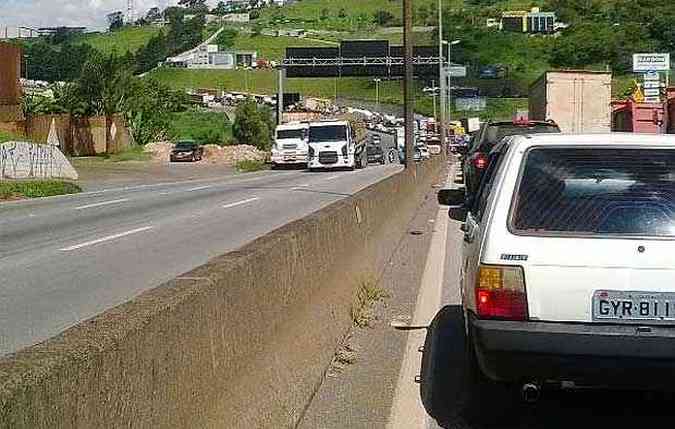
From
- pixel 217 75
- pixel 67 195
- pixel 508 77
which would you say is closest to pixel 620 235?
pixel 67 195

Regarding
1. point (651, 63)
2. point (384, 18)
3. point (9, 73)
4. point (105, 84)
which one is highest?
point (384, 18)

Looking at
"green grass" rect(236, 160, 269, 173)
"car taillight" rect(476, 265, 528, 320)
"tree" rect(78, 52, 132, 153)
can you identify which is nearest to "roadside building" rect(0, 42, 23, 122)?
"tree" rect(78, 52, 132, 153)

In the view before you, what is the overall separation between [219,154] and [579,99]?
36958mm

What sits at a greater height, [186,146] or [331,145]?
[331,145]

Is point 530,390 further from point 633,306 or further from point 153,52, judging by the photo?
point 153,52

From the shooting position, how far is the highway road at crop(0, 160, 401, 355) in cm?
1036

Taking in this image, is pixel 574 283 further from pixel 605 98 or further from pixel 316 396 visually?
pixel 605 98

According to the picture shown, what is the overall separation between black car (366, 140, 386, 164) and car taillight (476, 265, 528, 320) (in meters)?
57.1

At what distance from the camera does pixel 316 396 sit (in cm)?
697

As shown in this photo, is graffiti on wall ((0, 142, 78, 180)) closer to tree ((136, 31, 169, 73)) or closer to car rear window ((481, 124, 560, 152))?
car rear window ((481, 124, 560, 152))

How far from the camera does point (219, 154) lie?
74.9 meters

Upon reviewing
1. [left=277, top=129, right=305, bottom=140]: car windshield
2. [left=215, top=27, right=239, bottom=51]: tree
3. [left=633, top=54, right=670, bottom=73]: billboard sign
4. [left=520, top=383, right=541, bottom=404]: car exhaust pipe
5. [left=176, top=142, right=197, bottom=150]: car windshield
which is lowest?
[left=520, top=383, right=541, bottom=404]: car exhaust pipe

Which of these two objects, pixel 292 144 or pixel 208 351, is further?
pixel 292 144

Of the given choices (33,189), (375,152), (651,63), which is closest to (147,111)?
(375,152)
